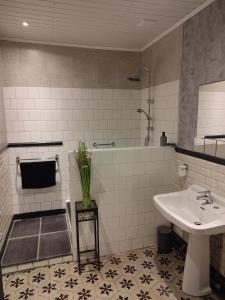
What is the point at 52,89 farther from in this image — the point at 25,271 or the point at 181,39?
the point at 25,271

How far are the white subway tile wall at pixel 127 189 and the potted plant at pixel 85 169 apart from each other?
0.09 m

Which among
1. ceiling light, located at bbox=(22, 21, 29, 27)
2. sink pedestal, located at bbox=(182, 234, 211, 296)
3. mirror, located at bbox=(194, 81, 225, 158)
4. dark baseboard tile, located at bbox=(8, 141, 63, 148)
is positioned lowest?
sink pedestal, located at bbox=(182, 234, 211, 296)

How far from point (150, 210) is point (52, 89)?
6.66ft

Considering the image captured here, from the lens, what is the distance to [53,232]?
2.77 meters

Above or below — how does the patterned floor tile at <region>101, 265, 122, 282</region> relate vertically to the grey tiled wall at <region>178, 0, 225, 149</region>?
below

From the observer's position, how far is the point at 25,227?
9.47 ft

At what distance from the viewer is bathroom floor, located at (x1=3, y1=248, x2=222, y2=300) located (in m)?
1.90

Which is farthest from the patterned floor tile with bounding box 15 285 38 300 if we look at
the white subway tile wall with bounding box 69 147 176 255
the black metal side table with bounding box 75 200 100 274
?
the white subway tile wall with bounding box 69 147 176 255

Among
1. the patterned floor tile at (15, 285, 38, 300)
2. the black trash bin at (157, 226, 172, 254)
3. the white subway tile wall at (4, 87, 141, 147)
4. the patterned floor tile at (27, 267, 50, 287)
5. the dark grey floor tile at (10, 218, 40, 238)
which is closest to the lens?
the patterned floor tile at (15, 285, 38, 300)

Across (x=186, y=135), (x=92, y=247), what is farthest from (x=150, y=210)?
(x=186, y=135)

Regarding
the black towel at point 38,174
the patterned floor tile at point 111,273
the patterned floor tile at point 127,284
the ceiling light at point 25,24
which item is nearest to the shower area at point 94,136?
the black towel at point 38,174

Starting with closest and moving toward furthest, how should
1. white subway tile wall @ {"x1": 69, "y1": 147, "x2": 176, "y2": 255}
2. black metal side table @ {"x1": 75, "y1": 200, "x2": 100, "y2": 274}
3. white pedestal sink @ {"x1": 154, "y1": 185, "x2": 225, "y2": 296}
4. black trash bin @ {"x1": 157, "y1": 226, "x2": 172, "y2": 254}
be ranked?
white pedestal sink @ {"x1": 154, "y1": 185, "x2": 225, "y2": 296}
black metal side table @ {"x1": 75, "y1": 200, "x2": 100, "y2": 274}
white subway tile wall @ {"x1": 69, "y1": 147, "x2": 176, "y2": 255}
black trash bin @ {"x1": 157, "y1": 226, "x2": 172, "y2": 254}

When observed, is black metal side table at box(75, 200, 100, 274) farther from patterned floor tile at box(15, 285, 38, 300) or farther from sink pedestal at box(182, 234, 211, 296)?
sink pedestal at box(182, 234, 211, 296)

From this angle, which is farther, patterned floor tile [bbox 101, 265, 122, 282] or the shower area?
the shower area
